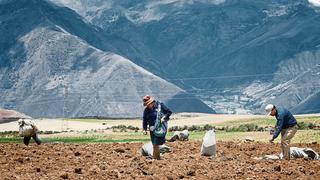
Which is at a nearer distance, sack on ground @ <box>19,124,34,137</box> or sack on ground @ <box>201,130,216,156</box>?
sack on ground @ <box>201,130,216,156</box>

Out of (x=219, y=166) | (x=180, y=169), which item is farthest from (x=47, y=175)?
(x=219, y=166)

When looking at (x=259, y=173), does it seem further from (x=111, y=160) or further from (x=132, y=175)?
(x=111, y=160)

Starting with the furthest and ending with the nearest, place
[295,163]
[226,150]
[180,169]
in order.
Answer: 1. [226,150]
2. [295,163]
3. [180,169]

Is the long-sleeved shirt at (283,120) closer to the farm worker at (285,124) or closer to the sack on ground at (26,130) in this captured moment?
the farm worker at (285,124)

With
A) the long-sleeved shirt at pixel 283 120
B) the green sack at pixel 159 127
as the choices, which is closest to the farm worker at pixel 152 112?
the green sack at pixel 159 127

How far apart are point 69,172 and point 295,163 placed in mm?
7609

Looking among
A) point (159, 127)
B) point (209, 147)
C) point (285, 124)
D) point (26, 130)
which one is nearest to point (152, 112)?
point (159, 127)

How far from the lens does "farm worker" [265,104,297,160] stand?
24969mm

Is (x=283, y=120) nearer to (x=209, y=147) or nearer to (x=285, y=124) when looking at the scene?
(x=285, y=124)

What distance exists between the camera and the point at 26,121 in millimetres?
34281

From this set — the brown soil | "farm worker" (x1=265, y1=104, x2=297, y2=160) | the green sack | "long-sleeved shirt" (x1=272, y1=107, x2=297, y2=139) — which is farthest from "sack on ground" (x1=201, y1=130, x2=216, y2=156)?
"long-sleeved shirt" (x1=272, y1=107, x2=297, y2=139)

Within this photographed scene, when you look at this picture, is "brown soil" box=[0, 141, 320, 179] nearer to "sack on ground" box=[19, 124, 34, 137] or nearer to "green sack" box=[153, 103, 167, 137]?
"green sack" box=[153, 103, 167, 137]

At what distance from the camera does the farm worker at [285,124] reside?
24969 mm

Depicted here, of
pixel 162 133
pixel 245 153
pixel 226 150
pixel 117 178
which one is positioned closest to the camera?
pixel 117 178
